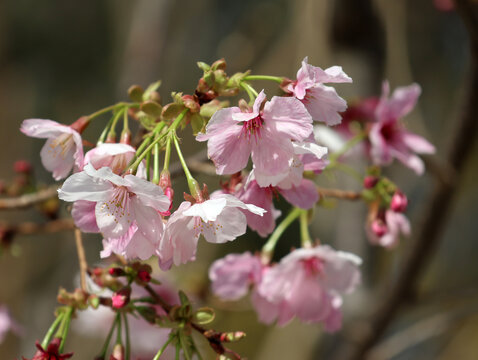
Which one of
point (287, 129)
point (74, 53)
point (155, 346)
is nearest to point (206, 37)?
point (74, 53)

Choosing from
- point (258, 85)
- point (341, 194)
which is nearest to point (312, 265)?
point (341, 194)

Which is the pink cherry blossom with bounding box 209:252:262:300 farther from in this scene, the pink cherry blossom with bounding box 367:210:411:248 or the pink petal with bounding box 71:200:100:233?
the pink petal with bounding box 71:200:100:233

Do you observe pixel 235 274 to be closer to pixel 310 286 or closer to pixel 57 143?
pixel 310 286

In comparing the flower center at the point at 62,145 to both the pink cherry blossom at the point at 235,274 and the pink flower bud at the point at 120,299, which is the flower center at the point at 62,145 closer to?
the pink flower bud at the point at 120,299

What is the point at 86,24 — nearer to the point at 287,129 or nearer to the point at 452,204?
the point at 452,204

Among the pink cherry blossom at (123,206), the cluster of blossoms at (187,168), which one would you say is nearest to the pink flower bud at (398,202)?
the cluster of blossoms at (187,168)

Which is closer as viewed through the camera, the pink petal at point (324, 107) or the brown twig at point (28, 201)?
the pink petal at point (324, 107)
